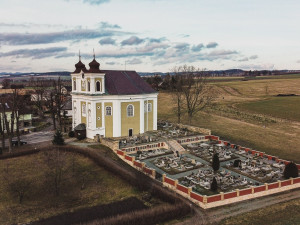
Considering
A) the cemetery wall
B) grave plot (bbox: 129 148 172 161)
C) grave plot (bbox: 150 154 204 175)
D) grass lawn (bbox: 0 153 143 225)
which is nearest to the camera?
grass lawn (bbox: 0 153 143 225)

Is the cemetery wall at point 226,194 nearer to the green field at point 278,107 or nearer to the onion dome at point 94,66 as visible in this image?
the onion dome at point 94,66

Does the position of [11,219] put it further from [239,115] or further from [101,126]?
[239,115]

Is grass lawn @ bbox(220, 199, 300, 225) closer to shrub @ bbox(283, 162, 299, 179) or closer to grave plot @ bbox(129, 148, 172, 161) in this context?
shrub @ bbox(283, 162, 299, 179)

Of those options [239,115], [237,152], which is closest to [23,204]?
[237,152]

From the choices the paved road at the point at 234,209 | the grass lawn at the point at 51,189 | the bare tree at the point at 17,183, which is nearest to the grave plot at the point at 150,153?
the grass lawn at the point at 51,189

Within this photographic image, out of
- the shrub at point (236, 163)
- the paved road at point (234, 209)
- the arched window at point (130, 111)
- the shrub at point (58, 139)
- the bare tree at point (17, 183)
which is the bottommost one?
the paved road at point (234, 209)

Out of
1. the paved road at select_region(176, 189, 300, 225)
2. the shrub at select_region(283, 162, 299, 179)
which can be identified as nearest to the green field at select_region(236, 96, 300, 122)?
the shrub at select_region(283, 162, 299, 179)

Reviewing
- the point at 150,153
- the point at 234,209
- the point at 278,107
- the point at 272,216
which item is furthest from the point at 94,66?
the point at 278,107
